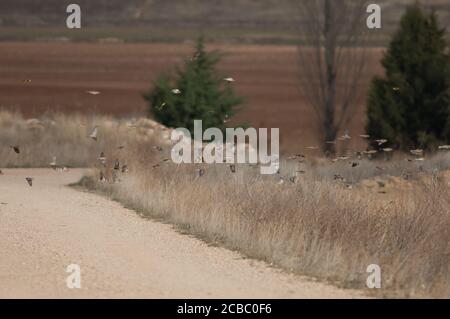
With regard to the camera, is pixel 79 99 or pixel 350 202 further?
pixel 79 99

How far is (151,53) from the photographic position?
8506cm

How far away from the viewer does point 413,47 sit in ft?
93.6

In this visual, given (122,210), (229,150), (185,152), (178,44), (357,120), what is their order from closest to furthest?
(122,210)
(185,152)
(229,150)
(357,120)
(178,44)

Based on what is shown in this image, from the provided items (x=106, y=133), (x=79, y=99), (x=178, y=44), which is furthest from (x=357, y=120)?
(x=178, y=44)

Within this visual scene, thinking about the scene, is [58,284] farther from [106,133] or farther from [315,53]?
[315,53]

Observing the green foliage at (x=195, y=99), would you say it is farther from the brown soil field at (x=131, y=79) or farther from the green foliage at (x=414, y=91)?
the brown soil field at (x=131, y=79)

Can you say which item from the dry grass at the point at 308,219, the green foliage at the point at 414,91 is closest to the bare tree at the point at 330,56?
the green foliage at the point at 414,91

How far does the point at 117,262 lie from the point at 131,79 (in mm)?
57190

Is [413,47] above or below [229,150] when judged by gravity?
above

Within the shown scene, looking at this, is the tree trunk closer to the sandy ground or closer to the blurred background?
the blurred background

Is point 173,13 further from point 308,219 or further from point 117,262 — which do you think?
point 117,262

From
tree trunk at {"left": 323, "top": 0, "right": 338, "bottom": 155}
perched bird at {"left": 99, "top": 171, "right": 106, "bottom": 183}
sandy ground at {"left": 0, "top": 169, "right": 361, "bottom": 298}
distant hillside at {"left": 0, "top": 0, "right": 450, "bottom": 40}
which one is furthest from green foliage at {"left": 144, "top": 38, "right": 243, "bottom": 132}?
distant hillside at {"left": 0, "top": 0, "right": 450, "bottom": 40}

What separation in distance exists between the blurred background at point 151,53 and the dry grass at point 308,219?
1528 cm

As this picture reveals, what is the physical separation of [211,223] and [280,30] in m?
98.5
